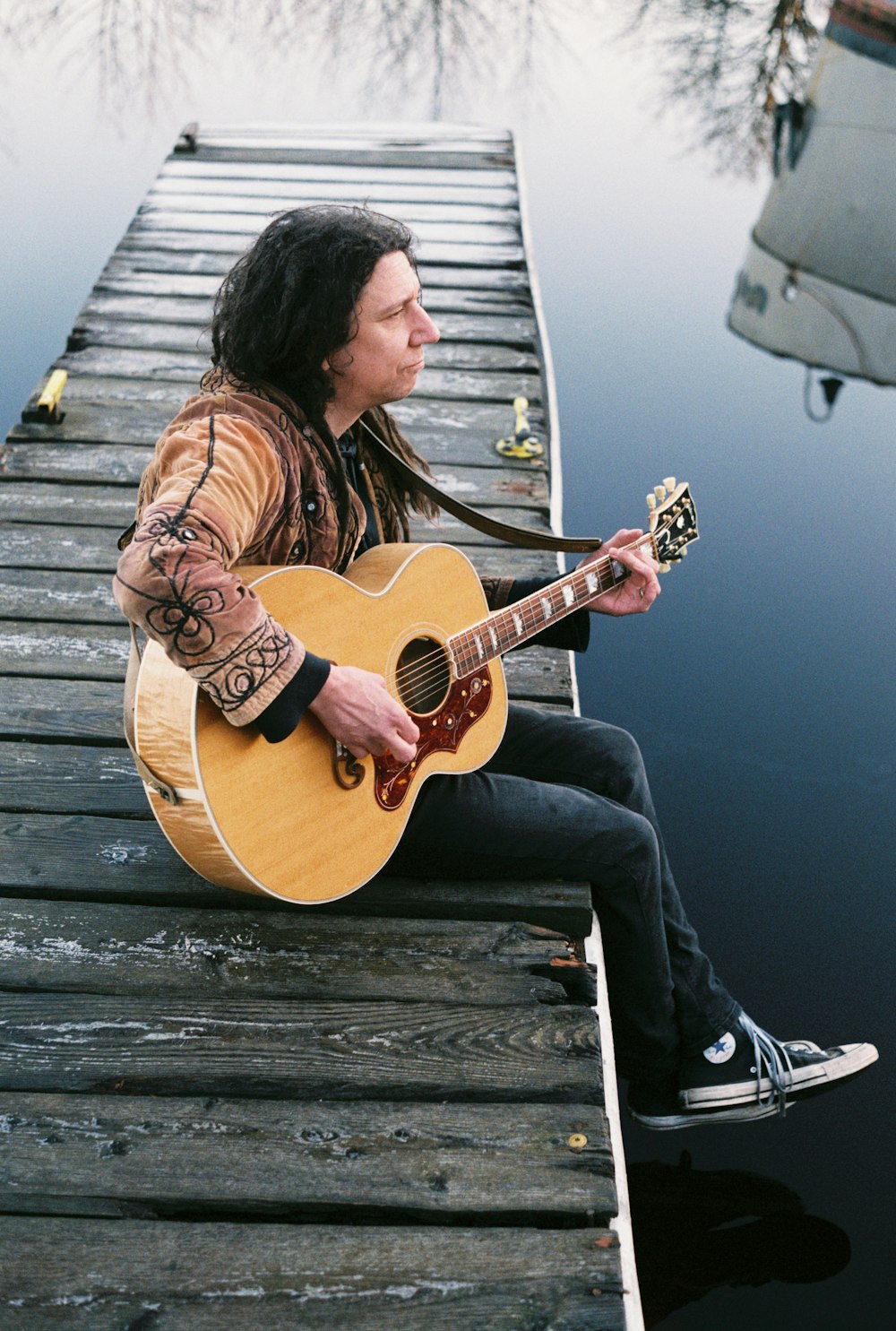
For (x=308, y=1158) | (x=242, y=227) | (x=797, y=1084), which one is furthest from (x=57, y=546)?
(x=242, y=227)

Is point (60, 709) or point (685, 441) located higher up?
point (685, 441)

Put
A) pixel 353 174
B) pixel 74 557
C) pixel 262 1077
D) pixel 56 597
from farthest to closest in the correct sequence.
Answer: pixel 353 174 < pixel 74 557 < pixel 56 597 < pixel 262 1077

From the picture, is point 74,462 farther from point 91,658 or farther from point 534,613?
point 534,613

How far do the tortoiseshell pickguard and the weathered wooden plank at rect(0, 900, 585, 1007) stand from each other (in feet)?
0.94

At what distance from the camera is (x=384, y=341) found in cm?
202

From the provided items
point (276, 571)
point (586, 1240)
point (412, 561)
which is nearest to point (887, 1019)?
point (586, 1240)

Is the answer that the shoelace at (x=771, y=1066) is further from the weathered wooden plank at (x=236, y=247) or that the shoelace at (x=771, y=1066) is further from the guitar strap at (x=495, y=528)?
the weathered wooden plank at (x=236, y=247)

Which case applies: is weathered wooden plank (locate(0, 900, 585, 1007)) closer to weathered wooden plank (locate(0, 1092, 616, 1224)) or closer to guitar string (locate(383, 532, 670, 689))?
weathered wooden plank (locate(0, 1092, 616, 1224))

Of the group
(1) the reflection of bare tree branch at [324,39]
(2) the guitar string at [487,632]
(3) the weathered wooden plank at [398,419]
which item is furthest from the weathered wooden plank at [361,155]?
(1) the reflection of bare tree branch at [324,39]

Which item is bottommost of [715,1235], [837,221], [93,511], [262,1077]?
[715,1235]

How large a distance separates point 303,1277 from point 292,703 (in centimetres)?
82

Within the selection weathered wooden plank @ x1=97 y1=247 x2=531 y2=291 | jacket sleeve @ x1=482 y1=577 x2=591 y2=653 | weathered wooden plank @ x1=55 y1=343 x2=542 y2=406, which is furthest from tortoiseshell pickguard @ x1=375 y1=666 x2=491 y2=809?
weathered wooden plank @ x1=97 y1=247 x2=531 y2=291

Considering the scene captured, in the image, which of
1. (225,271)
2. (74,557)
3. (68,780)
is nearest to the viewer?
(68,780)

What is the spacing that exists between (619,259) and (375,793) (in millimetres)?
7025
